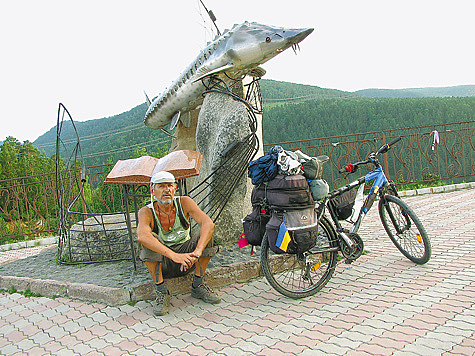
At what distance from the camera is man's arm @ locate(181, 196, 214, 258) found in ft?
11.3

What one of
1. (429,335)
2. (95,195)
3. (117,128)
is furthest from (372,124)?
(429,335)

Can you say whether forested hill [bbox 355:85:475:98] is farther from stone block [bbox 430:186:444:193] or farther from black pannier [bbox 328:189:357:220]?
black pannier [bbox 328:189:357:220]

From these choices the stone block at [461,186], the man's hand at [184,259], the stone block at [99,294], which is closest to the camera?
the man's hand at [184,259]

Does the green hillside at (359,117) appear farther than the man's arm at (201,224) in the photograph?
Yes

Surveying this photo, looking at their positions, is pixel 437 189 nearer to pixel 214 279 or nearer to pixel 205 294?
pixel 214 279

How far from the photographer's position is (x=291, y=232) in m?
3.39

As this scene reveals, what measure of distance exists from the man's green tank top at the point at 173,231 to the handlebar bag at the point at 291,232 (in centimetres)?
81

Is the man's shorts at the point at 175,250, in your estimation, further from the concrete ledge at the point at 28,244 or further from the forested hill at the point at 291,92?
the forested hill at the point at 291,92

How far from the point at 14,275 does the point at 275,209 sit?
11.8ft

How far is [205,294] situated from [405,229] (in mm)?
2293

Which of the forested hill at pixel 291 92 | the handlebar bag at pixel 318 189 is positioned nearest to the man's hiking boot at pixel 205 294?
the handlebar bag at pixel 318 189

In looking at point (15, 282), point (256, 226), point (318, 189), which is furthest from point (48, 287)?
point (318, 189)

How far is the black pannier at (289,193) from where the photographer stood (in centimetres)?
345

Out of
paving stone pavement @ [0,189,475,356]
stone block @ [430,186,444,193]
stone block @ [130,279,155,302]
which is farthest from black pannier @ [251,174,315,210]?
stone block @ [430,186,444,193]
